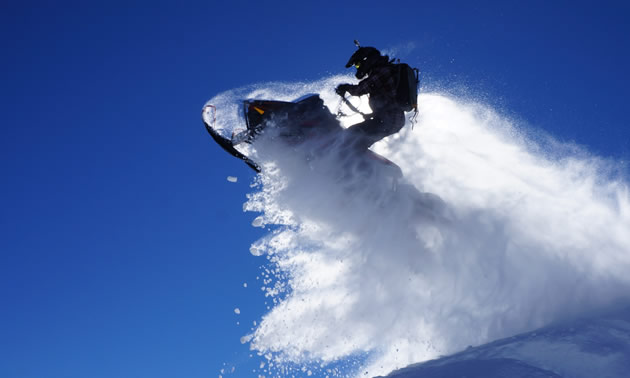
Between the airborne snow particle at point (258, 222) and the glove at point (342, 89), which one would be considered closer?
the glove at point (342, 89)

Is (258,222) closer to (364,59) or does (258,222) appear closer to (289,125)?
(289,125)

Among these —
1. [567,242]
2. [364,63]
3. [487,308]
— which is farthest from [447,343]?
[364,63]

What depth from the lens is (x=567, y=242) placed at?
11789 mm

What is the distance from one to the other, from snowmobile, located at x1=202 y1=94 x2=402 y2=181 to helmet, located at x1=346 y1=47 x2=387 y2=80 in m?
1.27

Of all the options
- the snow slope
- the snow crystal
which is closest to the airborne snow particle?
the snow crystal

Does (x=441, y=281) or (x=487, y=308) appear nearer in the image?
(x=487, y=308)

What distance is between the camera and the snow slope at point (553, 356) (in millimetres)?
5547

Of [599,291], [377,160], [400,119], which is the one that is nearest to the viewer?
[599,291]

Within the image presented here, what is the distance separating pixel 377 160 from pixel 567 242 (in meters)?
5.91

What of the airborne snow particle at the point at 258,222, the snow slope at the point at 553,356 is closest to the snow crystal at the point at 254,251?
the airborne snow particle at the point at 258,222

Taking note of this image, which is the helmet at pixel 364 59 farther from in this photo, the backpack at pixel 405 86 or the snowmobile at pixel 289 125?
the snowmobile at pixel 289 125

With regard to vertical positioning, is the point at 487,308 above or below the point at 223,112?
below

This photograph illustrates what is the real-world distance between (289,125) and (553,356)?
761 cm

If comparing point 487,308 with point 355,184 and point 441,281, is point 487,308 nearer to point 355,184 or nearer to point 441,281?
point 441,281
